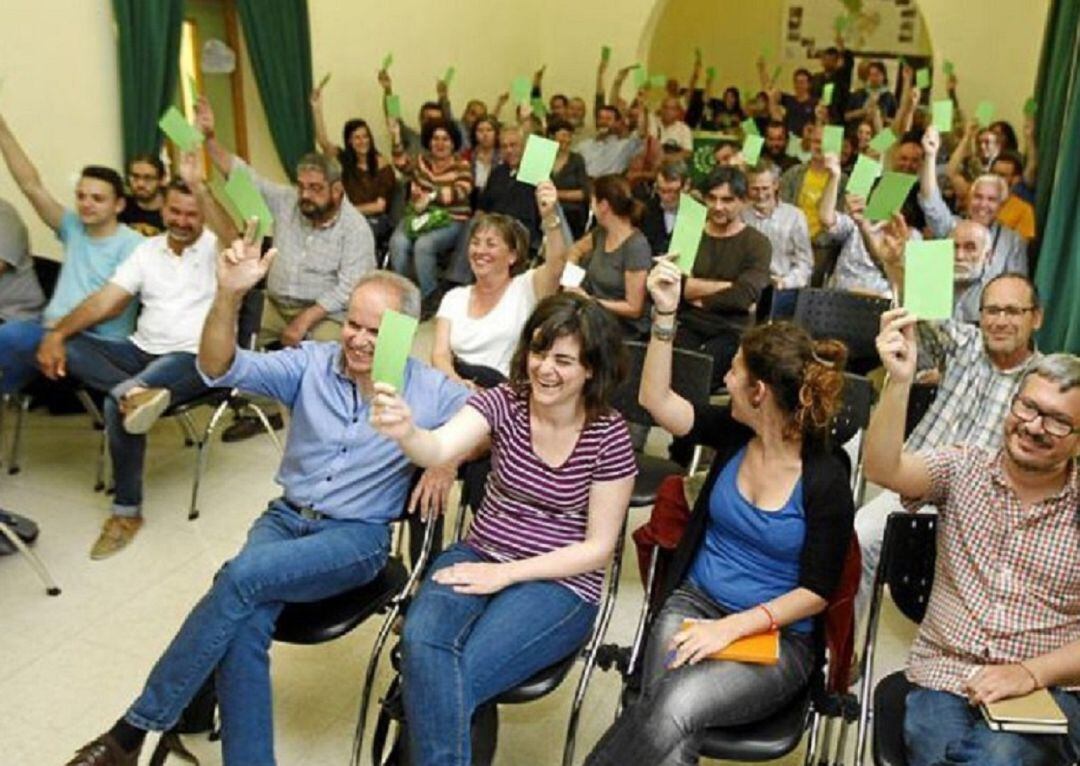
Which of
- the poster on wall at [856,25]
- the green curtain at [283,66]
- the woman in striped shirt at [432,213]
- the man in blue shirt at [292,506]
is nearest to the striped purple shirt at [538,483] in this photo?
the man in blue shirt at [292,506]

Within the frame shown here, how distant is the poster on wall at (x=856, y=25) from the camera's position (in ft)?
33.3

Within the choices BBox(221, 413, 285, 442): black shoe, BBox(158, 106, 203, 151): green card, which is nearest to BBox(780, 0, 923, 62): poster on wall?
BBox(221, 413, 285, 442): black shoe

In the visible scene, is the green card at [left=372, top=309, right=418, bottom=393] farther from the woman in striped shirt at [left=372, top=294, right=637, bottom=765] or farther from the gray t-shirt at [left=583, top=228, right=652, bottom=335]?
the gray t-shirt at [left=583, top=228, right=652, bottom=335]

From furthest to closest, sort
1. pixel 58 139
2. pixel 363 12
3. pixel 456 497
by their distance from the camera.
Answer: pixel 363 12 → pixel 58 139 → pixel 456 497

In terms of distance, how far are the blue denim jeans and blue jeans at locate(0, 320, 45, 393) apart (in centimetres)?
282

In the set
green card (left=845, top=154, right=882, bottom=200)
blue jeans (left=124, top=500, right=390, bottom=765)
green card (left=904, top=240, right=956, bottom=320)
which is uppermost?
green card (left=845, top=154, right=882, bottom=200)

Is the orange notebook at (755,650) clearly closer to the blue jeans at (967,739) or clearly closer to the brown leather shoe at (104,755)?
the blue jeans at (967,739)

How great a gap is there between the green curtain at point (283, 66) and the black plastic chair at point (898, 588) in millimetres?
5446

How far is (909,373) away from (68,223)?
3312mm

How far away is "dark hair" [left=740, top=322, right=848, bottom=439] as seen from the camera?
2.02 m

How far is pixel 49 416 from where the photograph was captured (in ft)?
15.1

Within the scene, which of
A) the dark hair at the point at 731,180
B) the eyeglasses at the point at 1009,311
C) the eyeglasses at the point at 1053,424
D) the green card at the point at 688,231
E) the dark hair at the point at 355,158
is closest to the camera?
the eyeglasses at the point at 1053,424

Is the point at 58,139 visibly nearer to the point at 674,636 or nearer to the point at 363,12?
the point at 363,12

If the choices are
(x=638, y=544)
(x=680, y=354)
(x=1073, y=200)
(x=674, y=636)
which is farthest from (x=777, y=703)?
(x=1073, y=200)
